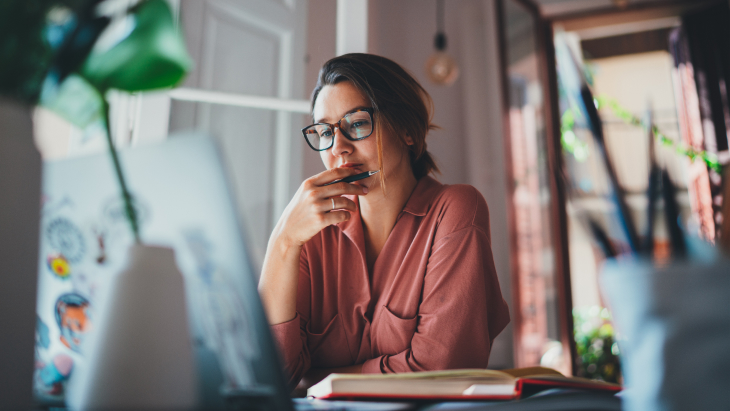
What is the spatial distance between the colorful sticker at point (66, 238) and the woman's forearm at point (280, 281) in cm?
56

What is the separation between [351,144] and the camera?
111 centimetres

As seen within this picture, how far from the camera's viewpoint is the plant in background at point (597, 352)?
3.03 metres

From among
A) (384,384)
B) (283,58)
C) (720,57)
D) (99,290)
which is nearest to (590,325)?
(720,57)

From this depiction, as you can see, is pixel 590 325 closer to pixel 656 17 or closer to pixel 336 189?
pixel 656 17

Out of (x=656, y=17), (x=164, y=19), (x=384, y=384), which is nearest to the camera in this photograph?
(x=164, y=19)

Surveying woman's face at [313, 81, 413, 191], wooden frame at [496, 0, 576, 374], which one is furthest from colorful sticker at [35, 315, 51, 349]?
wooden frame at [496, 0, 576, 374]

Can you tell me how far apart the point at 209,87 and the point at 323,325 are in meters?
0.98

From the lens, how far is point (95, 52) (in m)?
0.38

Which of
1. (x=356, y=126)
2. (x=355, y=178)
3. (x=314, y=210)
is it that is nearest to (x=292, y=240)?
(x=314, y=210)

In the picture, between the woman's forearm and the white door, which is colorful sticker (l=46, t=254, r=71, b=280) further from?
the white door

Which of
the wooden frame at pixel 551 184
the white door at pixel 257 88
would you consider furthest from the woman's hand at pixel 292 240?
the wooden frame at pixel 551 184

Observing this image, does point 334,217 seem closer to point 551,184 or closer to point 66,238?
point 66,238

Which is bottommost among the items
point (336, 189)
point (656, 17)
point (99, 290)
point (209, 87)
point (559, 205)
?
point (99, 290)

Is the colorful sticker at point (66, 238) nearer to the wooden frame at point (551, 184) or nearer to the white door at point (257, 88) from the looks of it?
the white door at point (257, 88)
